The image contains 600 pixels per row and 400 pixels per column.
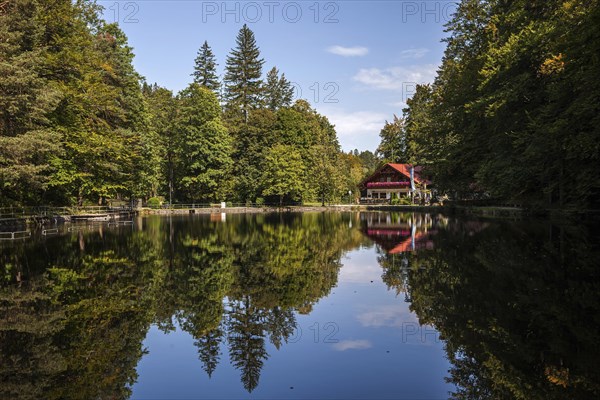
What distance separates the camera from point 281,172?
6706 cm

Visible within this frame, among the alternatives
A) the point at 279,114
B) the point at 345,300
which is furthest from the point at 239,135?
the point at 345,300

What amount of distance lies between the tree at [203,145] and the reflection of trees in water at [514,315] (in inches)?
2016

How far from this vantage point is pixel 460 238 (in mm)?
23109

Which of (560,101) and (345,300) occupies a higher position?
(560,101)

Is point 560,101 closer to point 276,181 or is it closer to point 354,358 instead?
point 354,358

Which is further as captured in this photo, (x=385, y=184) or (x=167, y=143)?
(x=385, y=184)

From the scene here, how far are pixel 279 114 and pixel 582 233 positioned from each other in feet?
192

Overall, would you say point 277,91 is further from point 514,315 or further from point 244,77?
point 514,315

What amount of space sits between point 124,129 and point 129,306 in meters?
39.5

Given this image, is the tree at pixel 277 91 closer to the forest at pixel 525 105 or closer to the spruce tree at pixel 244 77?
the spruce tree at pixel 244 77

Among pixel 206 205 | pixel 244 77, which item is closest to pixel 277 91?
pixel 244 77

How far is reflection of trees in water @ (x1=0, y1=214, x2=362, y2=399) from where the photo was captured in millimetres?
6484

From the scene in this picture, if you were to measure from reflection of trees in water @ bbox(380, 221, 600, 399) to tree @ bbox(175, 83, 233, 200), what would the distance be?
51194mm

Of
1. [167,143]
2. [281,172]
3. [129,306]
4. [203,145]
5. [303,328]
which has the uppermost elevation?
[167,143]
